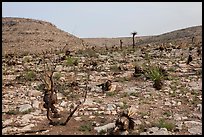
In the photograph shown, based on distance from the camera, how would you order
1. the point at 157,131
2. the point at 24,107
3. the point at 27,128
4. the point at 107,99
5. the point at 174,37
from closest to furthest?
1. the point at 157,131
2. the point at 27,128
3. the point at 24,107
4. the point at 107,99
5. the point at 174,37

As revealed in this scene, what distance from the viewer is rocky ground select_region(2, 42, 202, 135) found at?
8055mm

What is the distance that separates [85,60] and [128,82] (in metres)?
4.87

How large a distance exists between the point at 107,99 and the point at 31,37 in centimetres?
3124

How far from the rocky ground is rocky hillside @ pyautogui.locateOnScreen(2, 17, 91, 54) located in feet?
61.3

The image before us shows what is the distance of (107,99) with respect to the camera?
10305 mm

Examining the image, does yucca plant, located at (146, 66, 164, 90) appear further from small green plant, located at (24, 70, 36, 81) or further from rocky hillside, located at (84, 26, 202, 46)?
rocky hillside, located at (84, 26, 202, 46)

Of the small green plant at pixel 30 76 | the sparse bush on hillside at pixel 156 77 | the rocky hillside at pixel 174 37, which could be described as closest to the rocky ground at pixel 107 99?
the small green plant at pixel 30 76

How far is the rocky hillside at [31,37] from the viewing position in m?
35.1

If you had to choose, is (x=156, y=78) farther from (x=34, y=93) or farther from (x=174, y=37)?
(x=174, y=37)

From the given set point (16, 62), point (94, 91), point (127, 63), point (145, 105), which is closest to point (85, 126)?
point (145, 105)

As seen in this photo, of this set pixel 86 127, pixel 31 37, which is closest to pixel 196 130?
pixel 86 127

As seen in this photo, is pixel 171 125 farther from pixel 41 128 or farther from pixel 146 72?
pixel 146 72

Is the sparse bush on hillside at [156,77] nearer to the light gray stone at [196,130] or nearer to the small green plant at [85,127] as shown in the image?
the light gray stone at [196,130]

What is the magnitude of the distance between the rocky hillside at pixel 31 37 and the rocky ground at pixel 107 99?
18694 millimetres
